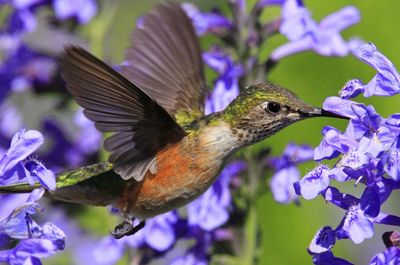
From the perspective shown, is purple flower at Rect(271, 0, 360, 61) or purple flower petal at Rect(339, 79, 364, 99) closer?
purple flower petal at Rect(339, 79, 364, 99)

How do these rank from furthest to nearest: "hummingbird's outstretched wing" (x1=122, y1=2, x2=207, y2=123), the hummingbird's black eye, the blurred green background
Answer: the blurred green background → "hummingbird's outstretched wing" (x1=122, y1=2, x2=207, y2=123) → the hummingbird's black eye

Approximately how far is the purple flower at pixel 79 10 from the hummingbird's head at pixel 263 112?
1134 mm

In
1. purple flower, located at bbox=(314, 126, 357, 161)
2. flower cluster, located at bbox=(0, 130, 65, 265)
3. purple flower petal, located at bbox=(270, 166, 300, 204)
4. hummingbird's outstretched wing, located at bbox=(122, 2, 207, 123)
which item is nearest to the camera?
purple flower, located at bbox=(314, 126, 357, 161)

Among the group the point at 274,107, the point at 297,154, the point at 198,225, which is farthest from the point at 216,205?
the point at 274,107

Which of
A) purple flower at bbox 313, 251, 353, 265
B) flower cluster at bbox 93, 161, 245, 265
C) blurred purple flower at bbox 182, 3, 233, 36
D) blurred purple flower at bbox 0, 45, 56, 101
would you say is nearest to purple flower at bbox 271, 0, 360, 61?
blurred purple flower at bbox 182, 3, 233, 36

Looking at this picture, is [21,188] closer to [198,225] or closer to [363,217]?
[198,225]

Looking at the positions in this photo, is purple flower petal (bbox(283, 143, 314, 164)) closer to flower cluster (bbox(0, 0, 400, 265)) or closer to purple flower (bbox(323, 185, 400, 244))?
flower cluster (bbox(0, 0, 400, 265))

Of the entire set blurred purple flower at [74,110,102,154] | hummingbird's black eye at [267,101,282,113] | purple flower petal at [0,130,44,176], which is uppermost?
purple flower petal at [0,130,44,176]

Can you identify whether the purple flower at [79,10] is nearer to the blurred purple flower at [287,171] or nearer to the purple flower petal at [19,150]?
the blurred purple flower at [287,171]

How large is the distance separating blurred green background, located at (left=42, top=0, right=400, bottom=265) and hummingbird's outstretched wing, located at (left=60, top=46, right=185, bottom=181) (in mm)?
1084

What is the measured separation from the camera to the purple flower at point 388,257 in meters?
1.60

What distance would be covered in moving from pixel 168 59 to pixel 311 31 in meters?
0.56

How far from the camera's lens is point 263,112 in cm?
225

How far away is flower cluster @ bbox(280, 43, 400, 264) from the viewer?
5.27 ft
